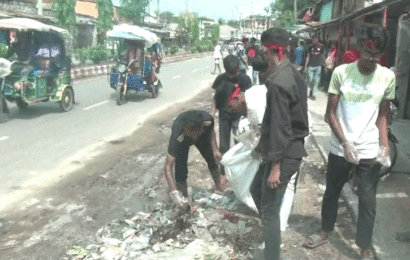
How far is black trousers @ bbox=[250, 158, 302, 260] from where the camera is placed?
3.28 meters

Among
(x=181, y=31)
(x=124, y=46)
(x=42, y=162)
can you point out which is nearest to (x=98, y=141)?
(x=42, y=162)

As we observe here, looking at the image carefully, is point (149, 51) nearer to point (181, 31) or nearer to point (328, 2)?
point (328, 2)

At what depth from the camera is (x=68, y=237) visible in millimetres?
4332

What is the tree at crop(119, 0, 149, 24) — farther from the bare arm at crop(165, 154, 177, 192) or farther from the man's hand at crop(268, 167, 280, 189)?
the man's hand at crop(268, 167, 280, 189)

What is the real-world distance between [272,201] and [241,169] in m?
1.06

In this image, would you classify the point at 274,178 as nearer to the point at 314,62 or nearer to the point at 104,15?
the point at 314,62

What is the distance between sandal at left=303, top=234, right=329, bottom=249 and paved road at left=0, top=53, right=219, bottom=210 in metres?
3.33

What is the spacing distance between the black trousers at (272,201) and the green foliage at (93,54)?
81.0ft

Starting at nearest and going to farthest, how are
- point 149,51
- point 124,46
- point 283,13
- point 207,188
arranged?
point 207,188
point 124,46
point 149,51
point 283,13

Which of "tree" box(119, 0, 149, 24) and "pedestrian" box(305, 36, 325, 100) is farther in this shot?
"tree" box(119, 0, 149, 24)

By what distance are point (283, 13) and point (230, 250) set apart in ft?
140

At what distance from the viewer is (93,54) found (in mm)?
27578

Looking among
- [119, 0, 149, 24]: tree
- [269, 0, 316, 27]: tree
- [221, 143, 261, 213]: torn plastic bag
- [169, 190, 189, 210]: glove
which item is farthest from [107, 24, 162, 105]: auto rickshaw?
[119, 0, 149, 24]: tree

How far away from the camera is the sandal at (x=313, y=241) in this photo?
3.97 meters
